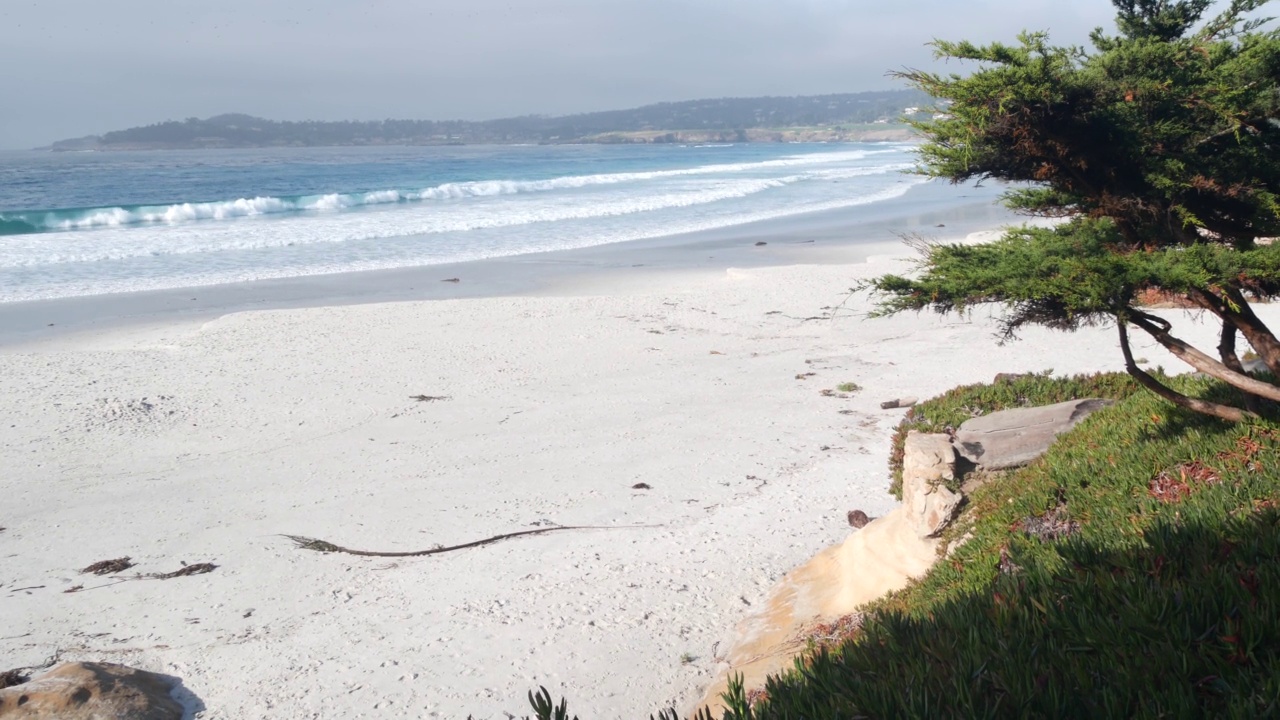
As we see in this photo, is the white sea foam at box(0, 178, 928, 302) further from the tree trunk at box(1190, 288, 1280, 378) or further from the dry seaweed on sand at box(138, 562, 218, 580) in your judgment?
the dry seaweed on sand at box(138, 562, 218, 580)

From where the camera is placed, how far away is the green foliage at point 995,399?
7539 mm

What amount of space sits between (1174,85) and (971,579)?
2662 mm

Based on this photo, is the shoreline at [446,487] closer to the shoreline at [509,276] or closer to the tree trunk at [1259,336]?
the shoreline at [509,276]

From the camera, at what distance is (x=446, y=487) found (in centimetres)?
855

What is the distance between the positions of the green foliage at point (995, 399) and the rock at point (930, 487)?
3.54 feet

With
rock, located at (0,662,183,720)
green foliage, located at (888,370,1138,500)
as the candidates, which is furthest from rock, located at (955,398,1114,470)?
rock, located at (0,662,183,720)

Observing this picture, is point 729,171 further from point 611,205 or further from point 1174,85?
point 1174,85

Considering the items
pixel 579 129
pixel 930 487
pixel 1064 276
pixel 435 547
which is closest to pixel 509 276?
pixel 435 547

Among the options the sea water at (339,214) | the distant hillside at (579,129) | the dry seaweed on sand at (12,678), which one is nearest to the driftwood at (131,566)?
the dry seaweed on sand at (12,678)

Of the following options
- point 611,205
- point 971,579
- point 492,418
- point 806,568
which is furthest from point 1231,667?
point 611,205

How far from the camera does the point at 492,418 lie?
1060 centimetres

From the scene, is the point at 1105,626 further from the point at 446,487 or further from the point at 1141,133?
the point at 446,487

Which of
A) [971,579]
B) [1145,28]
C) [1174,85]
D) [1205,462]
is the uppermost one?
[1145,28]

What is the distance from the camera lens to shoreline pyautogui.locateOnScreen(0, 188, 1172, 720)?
5.76 metres
